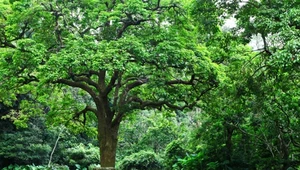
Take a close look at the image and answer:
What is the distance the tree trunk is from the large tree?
29 mm

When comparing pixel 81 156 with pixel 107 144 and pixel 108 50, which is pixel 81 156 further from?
pixel 108 50

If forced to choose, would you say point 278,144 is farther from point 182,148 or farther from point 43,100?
point 43,100

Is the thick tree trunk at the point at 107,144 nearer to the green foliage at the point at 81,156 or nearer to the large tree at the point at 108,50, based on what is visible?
the large tree at the point at 108,50

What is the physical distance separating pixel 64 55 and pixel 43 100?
5208mm

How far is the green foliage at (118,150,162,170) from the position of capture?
1788 cm

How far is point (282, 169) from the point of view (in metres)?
9.54

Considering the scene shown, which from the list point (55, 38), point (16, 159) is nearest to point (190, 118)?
point (16, 159)

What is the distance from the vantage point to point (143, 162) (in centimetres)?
1789

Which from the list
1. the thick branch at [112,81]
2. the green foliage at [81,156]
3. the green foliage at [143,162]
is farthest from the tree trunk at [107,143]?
the green foliage at [81,156]

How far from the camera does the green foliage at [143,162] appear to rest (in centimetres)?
1788

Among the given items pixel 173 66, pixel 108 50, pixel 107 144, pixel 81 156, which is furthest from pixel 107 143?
pixel 81 156

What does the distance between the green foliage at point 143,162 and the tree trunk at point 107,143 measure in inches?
284

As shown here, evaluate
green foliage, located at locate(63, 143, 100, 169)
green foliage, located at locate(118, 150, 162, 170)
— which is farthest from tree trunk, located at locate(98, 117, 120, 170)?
green foliage, located at locate(63, 143, 100, 169)

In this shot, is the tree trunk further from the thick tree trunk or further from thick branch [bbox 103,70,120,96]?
thick branch [bbox 103,70,120,96]
